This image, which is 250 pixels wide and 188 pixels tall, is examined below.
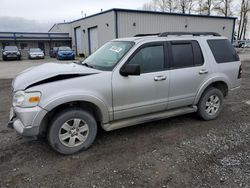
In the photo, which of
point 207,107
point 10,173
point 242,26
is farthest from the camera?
point 242,26

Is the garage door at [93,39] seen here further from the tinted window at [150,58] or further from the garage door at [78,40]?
the tinted window at [150,58]

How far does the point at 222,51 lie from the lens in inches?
178

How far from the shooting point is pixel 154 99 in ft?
12.2

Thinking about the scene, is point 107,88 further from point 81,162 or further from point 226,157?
point 226,157

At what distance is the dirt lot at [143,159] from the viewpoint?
2633 millimetres

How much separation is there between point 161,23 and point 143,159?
66.7 feet

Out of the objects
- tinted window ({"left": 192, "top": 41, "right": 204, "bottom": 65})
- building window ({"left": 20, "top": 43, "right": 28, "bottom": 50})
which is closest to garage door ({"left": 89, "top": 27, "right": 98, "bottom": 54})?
building window ({"left": 20, "top": 43, "right": 28, "bottom": 50})

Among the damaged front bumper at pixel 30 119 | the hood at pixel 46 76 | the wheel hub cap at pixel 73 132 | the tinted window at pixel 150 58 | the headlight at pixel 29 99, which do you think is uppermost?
the tinted window at pixel 150 58

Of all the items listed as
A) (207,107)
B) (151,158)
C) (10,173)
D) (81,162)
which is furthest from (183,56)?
(10,173)

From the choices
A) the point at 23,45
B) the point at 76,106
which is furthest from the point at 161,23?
the point at 23,45

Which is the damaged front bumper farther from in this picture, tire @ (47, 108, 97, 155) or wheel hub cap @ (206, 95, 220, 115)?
wheel hub cap @ (206, 95, 220, 115)

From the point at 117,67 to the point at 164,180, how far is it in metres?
1.84

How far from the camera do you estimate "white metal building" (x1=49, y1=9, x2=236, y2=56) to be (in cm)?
1954

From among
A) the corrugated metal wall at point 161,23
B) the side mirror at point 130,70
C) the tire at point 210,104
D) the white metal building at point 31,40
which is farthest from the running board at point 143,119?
the white metal building at point 31,40
